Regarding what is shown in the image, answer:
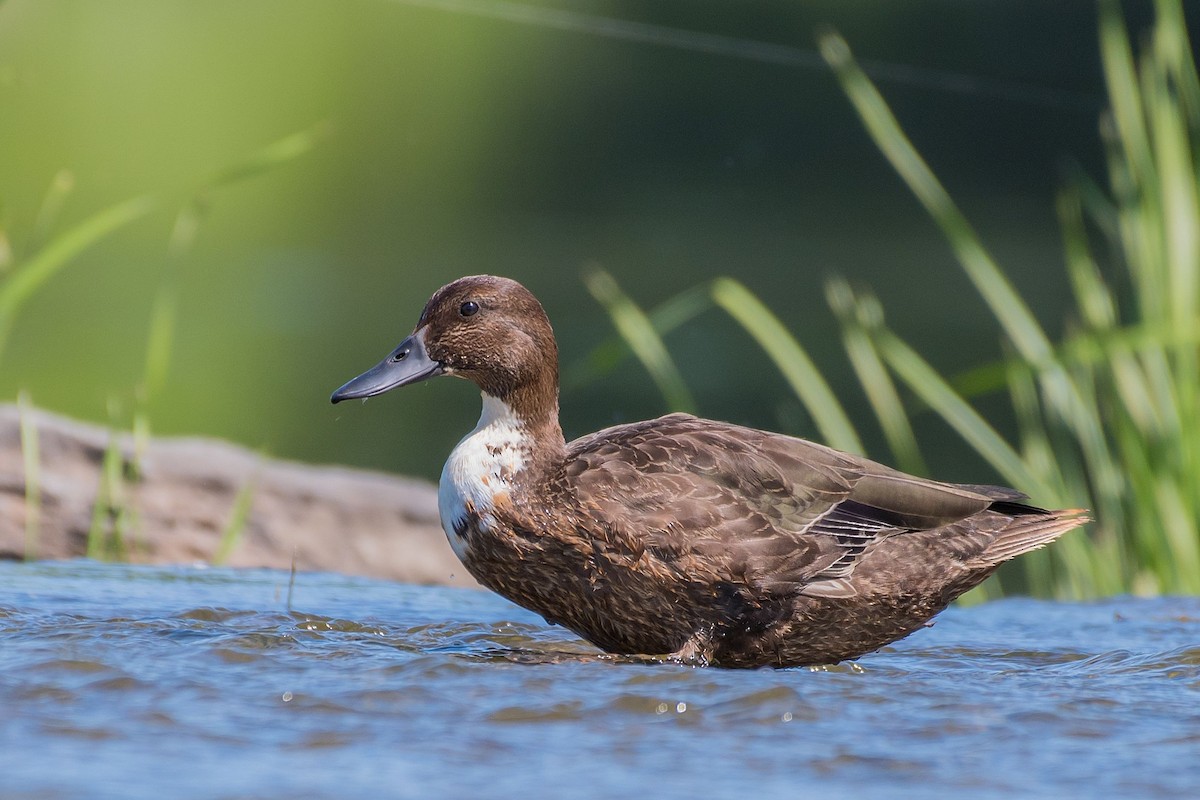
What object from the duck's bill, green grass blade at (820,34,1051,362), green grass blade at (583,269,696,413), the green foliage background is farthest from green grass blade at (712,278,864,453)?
the green foliage background

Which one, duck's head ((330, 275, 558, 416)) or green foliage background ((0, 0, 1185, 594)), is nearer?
duck's head ((330, 275, 558, 416))

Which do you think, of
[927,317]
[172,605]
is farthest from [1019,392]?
[927,317]

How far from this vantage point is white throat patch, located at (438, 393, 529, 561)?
3936 millimetres

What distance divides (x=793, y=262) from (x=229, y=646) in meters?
15.5

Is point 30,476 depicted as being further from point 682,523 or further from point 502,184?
point 502,184

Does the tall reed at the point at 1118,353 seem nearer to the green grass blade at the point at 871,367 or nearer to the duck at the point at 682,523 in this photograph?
the green grass blade at the point at 871,367

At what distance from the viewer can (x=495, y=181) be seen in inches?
946

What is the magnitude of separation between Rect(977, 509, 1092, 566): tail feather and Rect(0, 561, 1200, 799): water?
262 millimetres

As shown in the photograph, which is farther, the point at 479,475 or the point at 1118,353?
the point at 1118,353

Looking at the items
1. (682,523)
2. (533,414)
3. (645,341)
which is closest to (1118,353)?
(645,341)

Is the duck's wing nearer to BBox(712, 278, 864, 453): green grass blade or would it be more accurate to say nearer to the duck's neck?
the duck's neck

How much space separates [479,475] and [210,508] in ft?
6.28

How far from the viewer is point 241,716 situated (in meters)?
2.98

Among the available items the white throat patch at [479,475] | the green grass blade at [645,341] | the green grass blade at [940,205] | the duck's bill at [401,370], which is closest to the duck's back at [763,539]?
the white throat patch at [479,475]
